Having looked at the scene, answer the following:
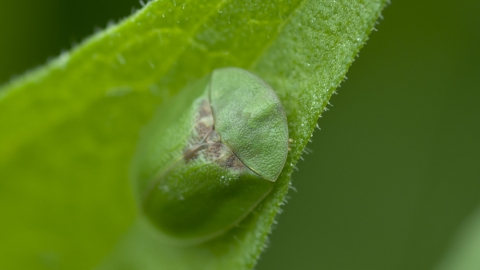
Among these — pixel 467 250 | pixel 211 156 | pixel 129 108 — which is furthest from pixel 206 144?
pixel 467 250

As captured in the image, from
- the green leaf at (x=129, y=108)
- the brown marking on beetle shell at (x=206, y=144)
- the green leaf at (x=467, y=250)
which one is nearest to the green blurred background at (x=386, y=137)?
the green leaf at (x=467, y=250)

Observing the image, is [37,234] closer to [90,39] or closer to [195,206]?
[195,206]

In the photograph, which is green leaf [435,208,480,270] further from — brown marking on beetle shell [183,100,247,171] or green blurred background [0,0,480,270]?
brown marking on beetle shell [183,100,247,171]

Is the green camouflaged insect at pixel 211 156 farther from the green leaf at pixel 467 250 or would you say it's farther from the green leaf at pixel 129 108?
the green leaf at pixel 467 250

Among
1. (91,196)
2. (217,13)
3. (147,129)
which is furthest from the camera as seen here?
(91,196)

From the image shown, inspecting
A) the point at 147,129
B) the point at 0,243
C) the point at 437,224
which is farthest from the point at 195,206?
the point at 437,224

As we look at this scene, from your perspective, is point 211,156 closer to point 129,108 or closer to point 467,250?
point 129,108

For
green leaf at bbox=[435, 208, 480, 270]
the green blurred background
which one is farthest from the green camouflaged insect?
green leaf at bbox=[435, 208, 480, 270]
